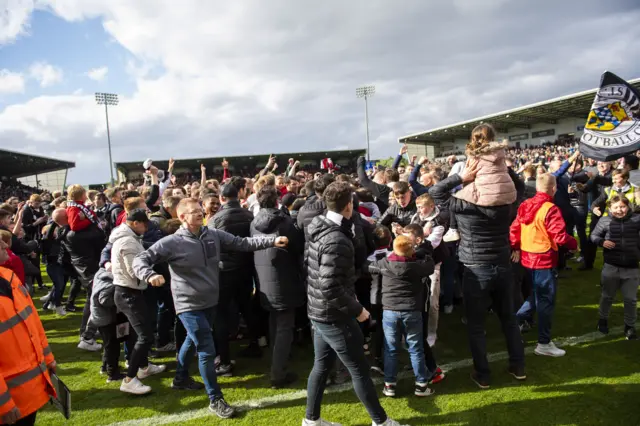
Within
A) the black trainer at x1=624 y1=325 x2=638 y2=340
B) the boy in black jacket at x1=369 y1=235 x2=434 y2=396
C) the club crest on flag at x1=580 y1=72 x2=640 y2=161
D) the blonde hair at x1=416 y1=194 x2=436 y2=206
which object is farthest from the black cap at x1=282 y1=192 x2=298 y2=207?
the club crest on flag at x1=580 y1=72 x2=640 y2=161

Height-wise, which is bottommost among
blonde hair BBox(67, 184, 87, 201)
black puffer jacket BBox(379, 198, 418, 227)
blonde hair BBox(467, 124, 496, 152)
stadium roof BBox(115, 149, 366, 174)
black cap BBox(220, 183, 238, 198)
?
black puffer jacket BBox(379, 198, 418, 227)

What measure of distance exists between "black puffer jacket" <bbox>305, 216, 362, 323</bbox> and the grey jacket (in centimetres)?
219

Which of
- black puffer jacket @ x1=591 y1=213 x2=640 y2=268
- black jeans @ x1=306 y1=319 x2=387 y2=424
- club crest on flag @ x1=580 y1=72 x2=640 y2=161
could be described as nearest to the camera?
black jeans @ x1=306 y1=319 x2=387 y2=424

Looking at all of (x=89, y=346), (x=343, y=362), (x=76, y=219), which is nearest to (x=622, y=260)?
(x=343, y=362)

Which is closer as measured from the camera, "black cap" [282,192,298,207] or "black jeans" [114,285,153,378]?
"black jeans" [114,285,153,378]

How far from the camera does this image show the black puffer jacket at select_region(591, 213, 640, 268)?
440cm

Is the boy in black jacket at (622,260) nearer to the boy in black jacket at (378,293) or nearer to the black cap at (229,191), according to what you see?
the boy in black jacket at (378,293)

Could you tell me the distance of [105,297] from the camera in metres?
3.86

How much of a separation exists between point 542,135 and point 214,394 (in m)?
42.6

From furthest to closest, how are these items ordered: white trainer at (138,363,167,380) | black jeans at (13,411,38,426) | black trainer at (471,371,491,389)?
white trainer at (138,363,167,380) < black trainer at (471,371,491,389) < black jeans at (13,411,38,426)

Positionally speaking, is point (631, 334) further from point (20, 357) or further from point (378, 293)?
point (20, 357)

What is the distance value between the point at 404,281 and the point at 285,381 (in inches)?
63.4

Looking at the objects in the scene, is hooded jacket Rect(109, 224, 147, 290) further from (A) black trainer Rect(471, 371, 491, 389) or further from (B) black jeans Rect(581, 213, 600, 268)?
(B) black jeans Rect(581, 213, 600, 268)

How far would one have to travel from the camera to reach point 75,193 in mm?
5410
